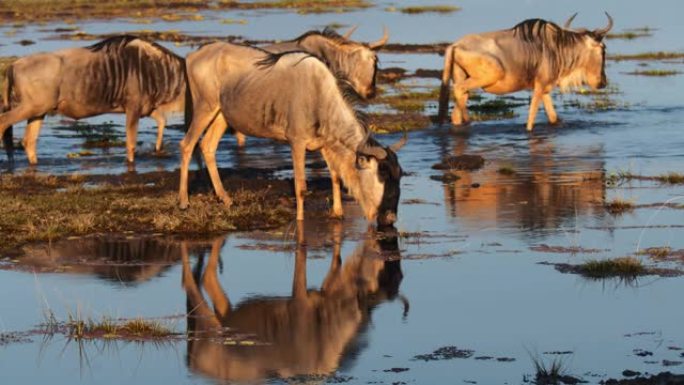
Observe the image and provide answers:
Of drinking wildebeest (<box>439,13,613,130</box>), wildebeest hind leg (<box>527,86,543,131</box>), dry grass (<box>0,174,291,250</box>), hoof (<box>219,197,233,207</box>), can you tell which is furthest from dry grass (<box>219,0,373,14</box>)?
hoof (<box>219,197,233,207</box>)

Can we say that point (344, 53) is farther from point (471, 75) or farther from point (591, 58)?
point (591, 58)

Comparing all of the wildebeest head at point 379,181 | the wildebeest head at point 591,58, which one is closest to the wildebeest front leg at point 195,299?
the wildebeest head at point 379,181

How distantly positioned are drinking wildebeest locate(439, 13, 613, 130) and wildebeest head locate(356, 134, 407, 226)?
881 centimetres

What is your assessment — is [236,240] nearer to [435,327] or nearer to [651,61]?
Answer: [435,327]

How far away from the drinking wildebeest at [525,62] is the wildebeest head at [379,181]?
8809 mm

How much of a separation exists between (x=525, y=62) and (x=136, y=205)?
9354 millimetres

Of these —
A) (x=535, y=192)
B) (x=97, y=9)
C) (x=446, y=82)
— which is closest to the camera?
(x=535, y=192)

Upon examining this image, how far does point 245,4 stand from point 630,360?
57.9m

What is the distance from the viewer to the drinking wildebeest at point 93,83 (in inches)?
740

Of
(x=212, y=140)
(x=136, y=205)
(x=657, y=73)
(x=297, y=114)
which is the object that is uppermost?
(x=297, y=114)

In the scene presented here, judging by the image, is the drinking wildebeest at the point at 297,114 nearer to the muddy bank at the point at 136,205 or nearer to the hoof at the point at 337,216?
the hoof at the point at 337,216

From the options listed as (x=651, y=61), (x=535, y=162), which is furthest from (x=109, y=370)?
(x=651, y=61)

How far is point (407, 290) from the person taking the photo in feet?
34.9

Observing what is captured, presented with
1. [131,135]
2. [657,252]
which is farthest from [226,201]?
[657,252]
